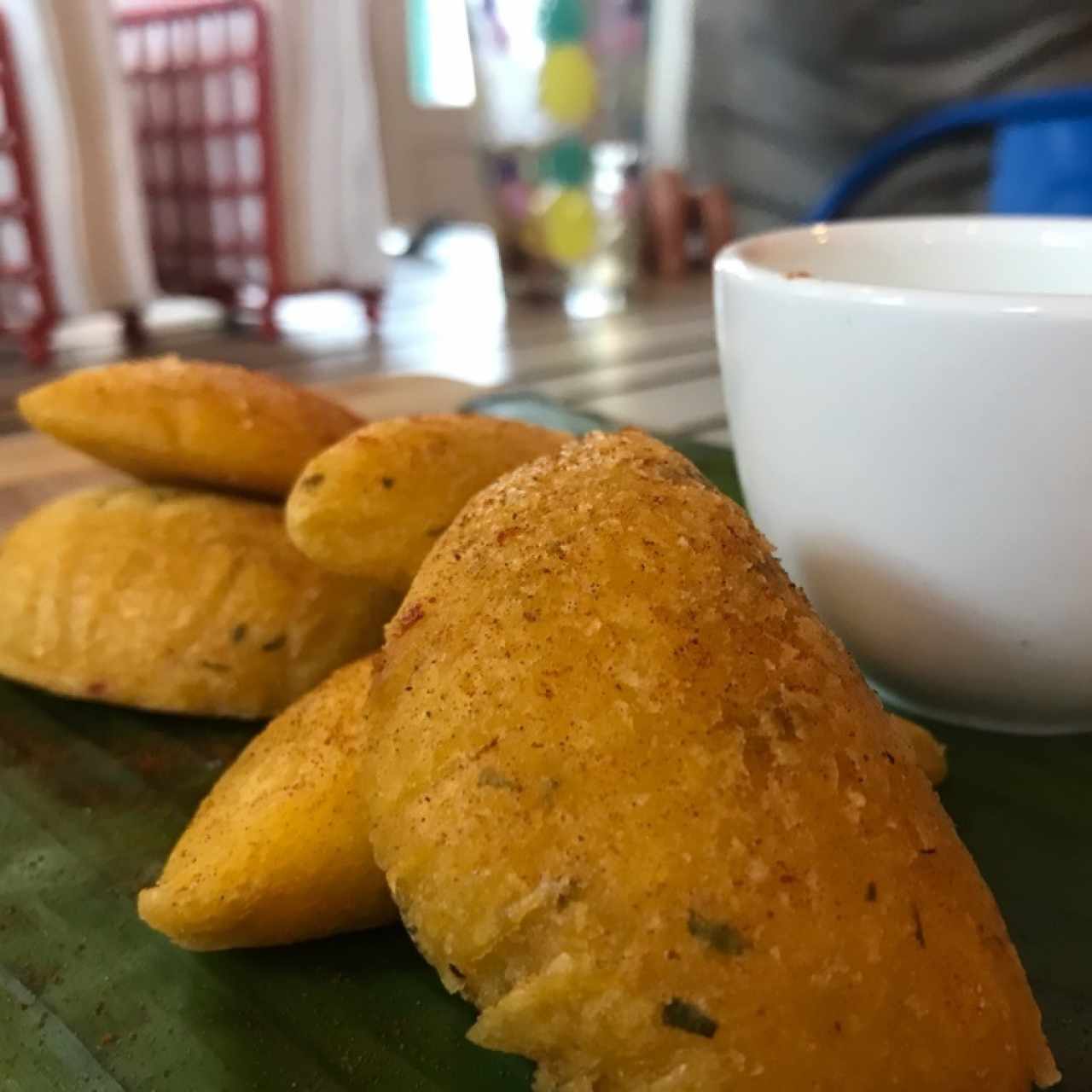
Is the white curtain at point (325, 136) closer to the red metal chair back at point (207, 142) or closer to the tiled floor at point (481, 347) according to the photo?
the red metal chair back at point (207, 142)

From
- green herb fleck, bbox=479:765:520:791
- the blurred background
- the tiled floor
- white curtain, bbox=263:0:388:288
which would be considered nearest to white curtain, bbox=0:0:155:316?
the blurred background

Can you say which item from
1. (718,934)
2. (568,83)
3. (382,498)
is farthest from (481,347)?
(718,934)

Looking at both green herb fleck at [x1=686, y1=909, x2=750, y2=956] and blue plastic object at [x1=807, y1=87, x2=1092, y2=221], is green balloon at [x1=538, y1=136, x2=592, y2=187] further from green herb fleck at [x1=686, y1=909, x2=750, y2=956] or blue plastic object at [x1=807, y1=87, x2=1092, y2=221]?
green herb fleck at [x1=686, y1=909, x2=750, y2=956]

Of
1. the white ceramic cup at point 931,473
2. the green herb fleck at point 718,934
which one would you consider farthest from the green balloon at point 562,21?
the green herb fleck at point 718,934

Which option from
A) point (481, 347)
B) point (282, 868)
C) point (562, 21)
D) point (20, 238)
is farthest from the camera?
point (562, 21)

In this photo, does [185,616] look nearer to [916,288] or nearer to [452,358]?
[916,288]

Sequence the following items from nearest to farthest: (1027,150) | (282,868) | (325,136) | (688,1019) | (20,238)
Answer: (688,1019) → (282,868) → (1027,150) → (20,238) → (325,136)
